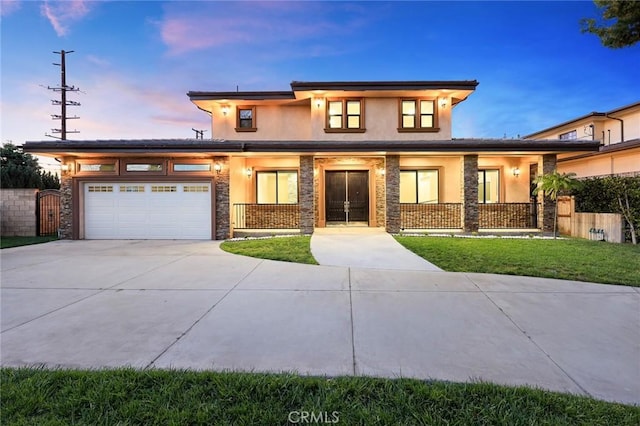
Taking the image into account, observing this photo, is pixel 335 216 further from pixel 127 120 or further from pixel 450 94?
pixel 127 120

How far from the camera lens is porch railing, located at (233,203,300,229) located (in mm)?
13688

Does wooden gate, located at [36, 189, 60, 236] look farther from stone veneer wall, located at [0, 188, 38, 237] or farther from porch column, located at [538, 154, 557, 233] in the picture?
porch column, located at [538, 154, 557, 233]

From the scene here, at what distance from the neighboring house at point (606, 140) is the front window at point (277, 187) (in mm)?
11653

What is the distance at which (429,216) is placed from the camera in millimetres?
13219

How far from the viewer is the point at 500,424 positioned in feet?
6.48

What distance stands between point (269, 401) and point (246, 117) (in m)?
14.6

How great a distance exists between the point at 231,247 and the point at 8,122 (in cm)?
2189

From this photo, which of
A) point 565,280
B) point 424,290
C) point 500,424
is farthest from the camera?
point 565,280

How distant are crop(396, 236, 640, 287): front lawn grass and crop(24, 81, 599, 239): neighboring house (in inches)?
107

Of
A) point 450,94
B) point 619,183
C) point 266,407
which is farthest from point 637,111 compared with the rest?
point 266,407

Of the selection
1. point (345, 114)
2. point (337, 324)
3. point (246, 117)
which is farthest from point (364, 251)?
point (246, 117)

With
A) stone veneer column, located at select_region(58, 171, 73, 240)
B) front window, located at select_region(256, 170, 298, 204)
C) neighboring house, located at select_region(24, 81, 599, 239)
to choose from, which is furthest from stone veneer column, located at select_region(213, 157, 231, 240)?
stone veneer column, located at select_region(58, 171, 73, 240)

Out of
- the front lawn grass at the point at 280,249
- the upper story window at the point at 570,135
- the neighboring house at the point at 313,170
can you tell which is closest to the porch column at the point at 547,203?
the neighboring house at the point at 313,170

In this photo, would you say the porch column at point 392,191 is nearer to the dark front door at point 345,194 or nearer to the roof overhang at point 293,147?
the roof overhang at point 293,147
